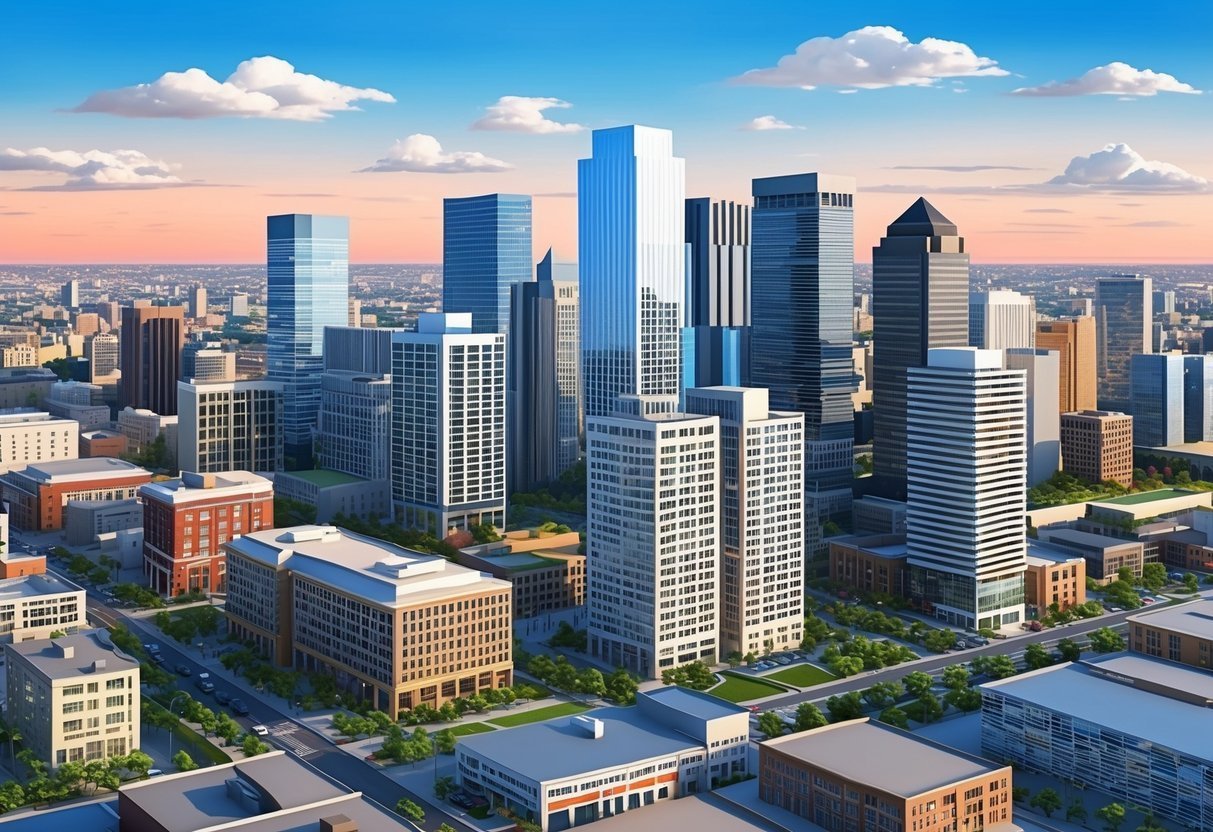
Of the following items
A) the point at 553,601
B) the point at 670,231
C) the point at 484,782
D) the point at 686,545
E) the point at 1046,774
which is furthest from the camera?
the point at 670,231

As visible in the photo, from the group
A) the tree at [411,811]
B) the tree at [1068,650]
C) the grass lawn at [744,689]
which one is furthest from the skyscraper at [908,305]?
the tree at [411,811]

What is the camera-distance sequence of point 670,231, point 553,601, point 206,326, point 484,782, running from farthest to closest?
1. point 206,326
2. point 670,231
3. point 553,601
4. point 484,782

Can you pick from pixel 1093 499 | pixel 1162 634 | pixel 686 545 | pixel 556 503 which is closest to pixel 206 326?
pixel 556 503

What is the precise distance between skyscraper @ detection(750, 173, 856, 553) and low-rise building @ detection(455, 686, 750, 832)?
43014 mm

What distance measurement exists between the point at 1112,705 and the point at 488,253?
63.5 metres

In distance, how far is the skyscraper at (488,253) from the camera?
317 feet

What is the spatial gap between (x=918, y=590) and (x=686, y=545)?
15313mm

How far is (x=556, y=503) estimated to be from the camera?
279 ft

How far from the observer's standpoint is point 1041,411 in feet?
287

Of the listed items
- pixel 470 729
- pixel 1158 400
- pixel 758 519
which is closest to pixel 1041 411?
pixel 1158 400

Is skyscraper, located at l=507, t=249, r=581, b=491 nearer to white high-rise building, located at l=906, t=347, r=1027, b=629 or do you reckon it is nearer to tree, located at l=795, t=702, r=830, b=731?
white high-rise building, located at l=906, t=347, r=1027, b=629

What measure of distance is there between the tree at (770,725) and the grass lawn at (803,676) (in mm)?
6296

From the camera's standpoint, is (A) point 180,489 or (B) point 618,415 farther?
(A) point 180,489

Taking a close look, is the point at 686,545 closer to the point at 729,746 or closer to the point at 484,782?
the point at 729,746
